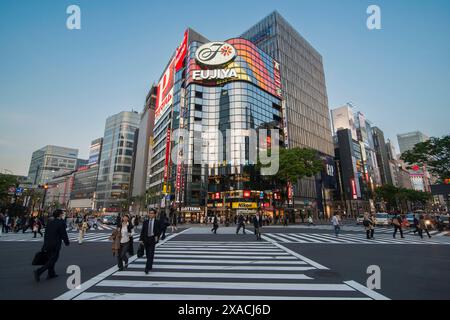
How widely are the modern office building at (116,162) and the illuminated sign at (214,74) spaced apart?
61248mm

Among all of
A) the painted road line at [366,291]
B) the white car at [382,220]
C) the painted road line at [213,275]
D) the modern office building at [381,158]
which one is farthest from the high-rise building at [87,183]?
the modern office building at [381,158]

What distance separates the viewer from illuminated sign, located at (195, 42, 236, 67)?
52.8 metres

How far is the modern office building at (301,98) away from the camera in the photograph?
60900 millimetres

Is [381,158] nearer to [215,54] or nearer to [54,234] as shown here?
[215,54]

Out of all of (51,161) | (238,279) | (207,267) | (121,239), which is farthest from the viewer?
(51,161)

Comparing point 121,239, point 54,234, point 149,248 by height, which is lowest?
point 149,248

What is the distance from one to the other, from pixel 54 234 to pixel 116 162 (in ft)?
335

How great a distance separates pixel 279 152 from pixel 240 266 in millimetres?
31983

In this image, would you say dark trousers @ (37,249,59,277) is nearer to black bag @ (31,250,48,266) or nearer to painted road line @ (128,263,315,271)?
black bag @ (31,250,48,266)

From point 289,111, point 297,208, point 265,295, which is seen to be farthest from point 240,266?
point 289,111

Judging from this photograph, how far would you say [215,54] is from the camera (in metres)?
53.3

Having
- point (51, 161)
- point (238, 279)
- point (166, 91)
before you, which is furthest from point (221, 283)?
point (51, 161)

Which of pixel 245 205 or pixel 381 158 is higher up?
pixel 381 158
